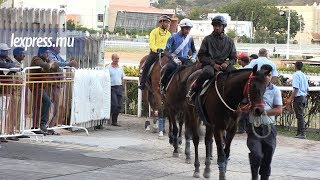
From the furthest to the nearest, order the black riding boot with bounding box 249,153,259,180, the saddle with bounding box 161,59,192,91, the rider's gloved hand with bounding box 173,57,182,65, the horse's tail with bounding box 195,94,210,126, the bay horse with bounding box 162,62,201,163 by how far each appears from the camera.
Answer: the rider's gloved hand with bounding box 173,57,182,65 < the saddle with bounding box 161,59,192,91 < the bay horse with bounding box 162,62,201,163 < the horse's tail with bounding box 195,94,210,126 < the black riding boot with bounding box 249,153,259,180

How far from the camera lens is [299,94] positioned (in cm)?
1858

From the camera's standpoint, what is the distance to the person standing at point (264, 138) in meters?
10.6

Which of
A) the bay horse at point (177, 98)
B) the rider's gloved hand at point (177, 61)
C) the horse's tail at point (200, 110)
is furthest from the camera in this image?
the rider's gloved hand at point (177, 61)

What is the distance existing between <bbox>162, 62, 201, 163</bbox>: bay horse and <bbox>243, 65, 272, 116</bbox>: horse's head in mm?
3136

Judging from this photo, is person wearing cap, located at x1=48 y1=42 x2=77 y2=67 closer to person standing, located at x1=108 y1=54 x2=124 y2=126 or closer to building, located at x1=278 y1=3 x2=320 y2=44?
person standing, located at x1=108 y1=54 x2=124 y2=126

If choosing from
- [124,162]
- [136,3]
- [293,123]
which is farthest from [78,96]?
[136,3]

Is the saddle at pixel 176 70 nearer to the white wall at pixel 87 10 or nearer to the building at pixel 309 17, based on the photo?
the white wall at pixel 87 10

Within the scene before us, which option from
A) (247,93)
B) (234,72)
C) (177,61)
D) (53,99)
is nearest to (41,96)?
(53,99)

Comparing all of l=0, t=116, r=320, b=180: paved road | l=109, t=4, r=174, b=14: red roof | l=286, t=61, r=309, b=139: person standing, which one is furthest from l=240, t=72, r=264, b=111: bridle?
l=109, t=4, r=174, b=14: red roof

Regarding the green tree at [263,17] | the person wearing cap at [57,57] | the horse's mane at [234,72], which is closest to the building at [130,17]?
the green tree at [263,17]

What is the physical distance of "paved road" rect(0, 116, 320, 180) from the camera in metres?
12.3

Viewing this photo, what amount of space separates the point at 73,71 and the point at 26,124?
1854 mm

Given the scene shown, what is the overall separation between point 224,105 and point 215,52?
131 cm

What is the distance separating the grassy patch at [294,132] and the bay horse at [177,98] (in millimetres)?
4854
